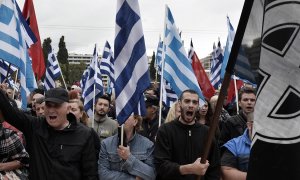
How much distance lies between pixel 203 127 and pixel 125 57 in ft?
3.78

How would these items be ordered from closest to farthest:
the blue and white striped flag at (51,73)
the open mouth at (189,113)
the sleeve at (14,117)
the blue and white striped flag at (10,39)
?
the sleeve at (14,117), the open mouth at (189,113), the blue and white striped flag at (10,39), the blue and white striped flag at (51,73)

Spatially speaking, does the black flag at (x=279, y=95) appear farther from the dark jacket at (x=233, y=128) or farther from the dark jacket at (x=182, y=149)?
the dark jacket at (x=233, y=128)

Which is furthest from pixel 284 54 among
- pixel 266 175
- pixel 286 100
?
pixel 266 175

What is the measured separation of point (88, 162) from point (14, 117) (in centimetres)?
85

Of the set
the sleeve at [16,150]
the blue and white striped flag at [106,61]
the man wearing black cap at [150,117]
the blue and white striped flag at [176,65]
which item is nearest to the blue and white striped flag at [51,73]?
the blue and white striped flag at [106,61]

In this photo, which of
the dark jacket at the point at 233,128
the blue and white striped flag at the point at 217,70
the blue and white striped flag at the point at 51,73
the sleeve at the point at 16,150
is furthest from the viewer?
the blue and white striped flag at the point at 217,70

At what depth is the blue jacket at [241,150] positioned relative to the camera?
4152 mm

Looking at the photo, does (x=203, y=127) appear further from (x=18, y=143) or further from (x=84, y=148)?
(x=18, y=143)

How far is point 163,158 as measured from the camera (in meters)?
4.53

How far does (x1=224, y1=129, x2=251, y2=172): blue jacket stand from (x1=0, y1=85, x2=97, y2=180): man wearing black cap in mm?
1401

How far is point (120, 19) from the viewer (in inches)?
179

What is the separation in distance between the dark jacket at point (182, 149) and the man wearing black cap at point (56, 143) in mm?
711

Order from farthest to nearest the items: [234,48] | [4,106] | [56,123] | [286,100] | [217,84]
Answer: [217,84] → [56,123] → [4,106] → [234,48] → [286,100]

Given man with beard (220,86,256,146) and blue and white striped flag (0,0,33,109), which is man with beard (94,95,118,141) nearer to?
blue and white striped flag (0,0,33,109)
